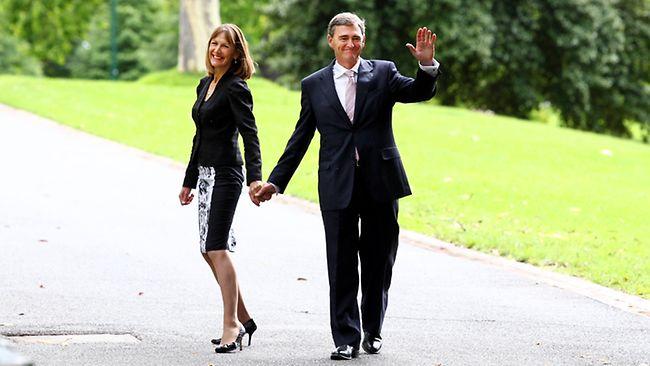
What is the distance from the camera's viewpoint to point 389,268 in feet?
22.2

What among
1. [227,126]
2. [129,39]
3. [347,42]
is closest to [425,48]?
[347,42]

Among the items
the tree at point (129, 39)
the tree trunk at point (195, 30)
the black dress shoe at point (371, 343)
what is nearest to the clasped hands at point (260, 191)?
the black dress shoe at point (371, 343)

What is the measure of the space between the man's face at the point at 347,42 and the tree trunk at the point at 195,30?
89.0 feet

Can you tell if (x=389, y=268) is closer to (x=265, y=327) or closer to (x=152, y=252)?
(x=265, y=327)

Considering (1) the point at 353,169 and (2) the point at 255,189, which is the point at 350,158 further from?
(2) the point at 255,189

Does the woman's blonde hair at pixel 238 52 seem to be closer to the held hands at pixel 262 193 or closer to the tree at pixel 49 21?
the held hands at pixel 262 193

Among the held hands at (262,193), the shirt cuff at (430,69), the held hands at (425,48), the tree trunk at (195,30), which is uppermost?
the held hands at (425,48)

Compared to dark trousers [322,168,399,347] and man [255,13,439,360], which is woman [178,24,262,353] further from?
dark trousers [322,168,399,347]

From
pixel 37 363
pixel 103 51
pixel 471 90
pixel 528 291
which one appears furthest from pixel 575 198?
pixel 103 51

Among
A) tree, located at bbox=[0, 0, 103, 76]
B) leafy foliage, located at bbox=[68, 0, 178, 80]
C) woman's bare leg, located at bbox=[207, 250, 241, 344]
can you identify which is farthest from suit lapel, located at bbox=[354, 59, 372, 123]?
leafy foliage, located at bbox=[68, 0, 178, 80]

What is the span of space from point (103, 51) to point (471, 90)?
35.4m

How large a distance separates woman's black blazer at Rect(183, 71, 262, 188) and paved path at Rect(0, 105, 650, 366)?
38.6 inches

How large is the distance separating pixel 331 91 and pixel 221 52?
23.1 inches

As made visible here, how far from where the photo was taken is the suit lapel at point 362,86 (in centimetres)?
645
